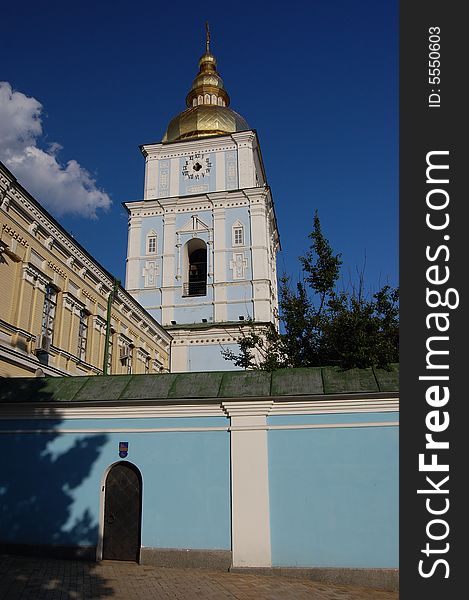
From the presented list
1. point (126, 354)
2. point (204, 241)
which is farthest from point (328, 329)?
point (204, 241)

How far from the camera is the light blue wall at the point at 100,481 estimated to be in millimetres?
8586

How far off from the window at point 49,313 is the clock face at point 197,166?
602 inches

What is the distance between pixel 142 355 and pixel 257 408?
1398 cm

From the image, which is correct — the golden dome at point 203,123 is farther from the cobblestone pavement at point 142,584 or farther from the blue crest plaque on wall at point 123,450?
the cobblestone pavement at point 142,584

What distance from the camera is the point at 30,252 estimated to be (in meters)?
13.7

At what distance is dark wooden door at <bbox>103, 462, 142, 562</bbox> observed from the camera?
28.6 ft

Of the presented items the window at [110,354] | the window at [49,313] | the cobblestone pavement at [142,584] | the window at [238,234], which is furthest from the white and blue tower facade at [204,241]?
the cobblestone pavement at [142,584]

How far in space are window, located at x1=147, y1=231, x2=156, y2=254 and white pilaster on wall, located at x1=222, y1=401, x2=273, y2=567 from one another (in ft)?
65.2

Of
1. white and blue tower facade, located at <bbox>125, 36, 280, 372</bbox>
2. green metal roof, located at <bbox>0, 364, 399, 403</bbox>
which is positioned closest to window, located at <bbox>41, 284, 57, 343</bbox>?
green metal roof, located at <bbox>0, 364, 399, 403</bbox>

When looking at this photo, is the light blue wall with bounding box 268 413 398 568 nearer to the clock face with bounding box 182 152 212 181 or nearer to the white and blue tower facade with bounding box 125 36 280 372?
the white and blue tower facade with bounding box 125 36 280 372

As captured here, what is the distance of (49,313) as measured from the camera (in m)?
14.8

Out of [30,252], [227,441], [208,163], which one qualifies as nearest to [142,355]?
[30,252]

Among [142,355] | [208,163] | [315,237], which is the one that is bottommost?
[142,355]

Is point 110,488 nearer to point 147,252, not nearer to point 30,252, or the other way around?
point 30,252
